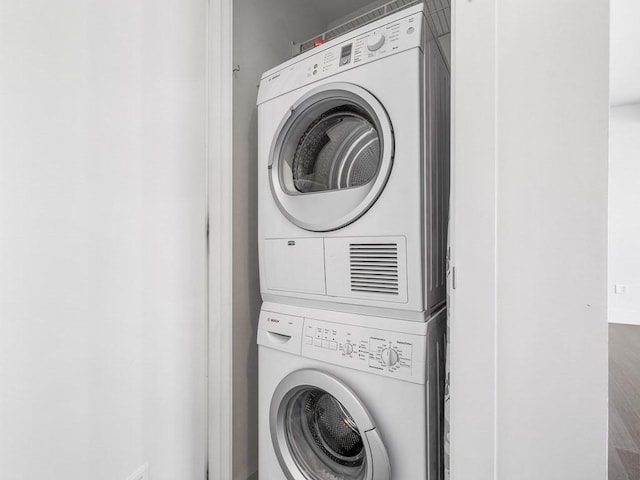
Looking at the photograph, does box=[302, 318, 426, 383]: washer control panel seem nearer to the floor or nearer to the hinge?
the hinge

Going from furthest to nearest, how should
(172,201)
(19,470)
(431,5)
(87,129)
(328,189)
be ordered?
(431,5) < (328,189) < (172,201) < (87,129) < (19,470)

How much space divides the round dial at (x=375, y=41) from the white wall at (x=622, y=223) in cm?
63

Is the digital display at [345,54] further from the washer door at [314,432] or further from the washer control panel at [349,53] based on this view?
the washer door at [314,432]

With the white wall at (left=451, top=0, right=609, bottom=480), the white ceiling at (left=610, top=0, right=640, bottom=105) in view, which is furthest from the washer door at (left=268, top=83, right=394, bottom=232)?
the white ceiling at (left=610, top=0, right=640, bottom=105)

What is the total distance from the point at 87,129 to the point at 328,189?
2.42 ft

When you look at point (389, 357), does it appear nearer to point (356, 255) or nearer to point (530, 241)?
point (356, 255)

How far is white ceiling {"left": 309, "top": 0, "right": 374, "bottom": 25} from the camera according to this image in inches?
71.9

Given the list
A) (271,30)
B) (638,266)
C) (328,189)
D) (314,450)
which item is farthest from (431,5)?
(314,450)

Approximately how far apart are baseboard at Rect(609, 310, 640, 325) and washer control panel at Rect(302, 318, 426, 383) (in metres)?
0.42

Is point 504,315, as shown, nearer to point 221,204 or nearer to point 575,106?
point 575,106

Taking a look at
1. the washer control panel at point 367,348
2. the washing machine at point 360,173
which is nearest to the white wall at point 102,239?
the washing machine at point 360,173

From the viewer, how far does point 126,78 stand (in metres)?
0.92

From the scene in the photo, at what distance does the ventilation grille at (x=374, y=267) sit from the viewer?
0.97m

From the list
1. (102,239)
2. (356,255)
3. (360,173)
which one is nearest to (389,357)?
(356,255)
